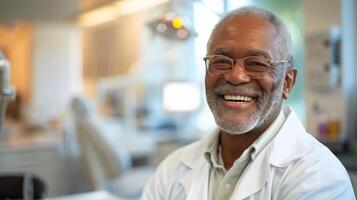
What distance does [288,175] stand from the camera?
3.20 ft

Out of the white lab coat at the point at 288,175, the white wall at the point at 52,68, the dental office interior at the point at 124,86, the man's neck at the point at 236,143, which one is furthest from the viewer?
the white wall at the point at 52,68

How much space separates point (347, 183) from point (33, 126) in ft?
14.1

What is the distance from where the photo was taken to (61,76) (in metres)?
5.73

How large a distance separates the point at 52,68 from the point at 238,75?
498 centimetres

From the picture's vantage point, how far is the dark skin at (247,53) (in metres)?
1.05

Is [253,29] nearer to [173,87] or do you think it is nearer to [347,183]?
[347,183]

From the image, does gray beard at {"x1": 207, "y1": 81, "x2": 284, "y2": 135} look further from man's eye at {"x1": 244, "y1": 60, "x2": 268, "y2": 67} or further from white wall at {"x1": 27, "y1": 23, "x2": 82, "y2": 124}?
white wall at {"x1": 27, "y1": 23, "x2": 82, "y2": 124}

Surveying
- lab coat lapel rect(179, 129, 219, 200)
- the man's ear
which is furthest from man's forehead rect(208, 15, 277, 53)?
lab coat lapel rect(179, 129, 219, 200)

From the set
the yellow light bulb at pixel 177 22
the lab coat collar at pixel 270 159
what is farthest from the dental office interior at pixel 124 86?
the lab coat collar at pixel 270 159

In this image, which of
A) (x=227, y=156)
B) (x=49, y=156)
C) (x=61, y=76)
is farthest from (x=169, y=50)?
(x=227, y=156)

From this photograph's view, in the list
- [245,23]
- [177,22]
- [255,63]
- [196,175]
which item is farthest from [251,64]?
[177,22]

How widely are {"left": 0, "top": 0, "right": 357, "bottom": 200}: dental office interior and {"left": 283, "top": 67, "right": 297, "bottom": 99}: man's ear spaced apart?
1.09ft

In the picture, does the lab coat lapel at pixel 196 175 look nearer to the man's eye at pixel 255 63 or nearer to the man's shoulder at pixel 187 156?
the man's shoulder at pixel 187 156

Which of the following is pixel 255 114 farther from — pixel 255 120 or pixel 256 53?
pixel 256 53
